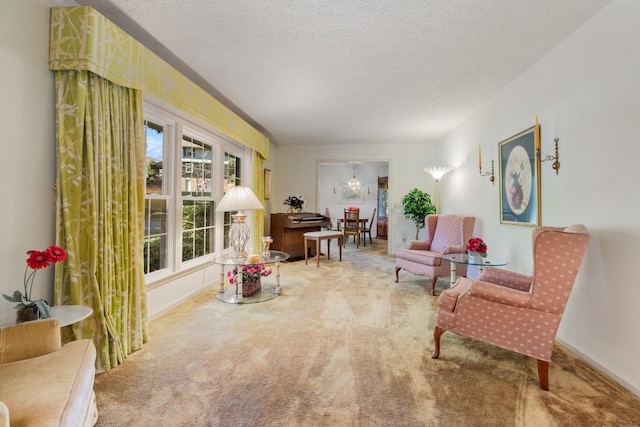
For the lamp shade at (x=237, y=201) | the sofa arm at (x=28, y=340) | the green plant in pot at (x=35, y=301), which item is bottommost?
the sofa arm at (x=28, y=340)

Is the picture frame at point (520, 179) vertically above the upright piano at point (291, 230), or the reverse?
the picture frame at point (520, 179)

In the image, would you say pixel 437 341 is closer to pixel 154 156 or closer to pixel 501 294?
pixel 501 294

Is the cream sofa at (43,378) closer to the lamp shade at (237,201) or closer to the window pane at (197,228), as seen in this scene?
the lamp shade at (237,201)

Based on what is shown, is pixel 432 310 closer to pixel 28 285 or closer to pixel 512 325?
pixel 512 325

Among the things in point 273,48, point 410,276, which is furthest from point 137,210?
point 410,276

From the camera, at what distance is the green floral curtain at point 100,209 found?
5.61 feet

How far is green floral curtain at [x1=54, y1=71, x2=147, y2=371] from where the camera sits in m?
1.71

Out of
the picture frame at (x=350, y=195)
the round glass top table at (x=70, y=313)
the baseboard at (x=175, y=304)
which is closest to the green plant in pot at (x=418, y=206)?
the picture frame at (x=350, y=195)

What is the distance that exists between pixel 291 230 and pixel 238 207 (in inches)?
89.4

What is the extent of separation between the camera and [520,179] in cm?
284

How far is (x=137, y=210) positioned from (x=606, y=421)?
10.2ft

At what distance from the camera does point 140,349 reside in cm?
211

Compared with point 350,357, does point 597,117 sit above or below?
above

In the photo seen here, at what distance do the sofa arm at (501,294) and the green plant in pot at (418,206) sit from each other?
3.75m
